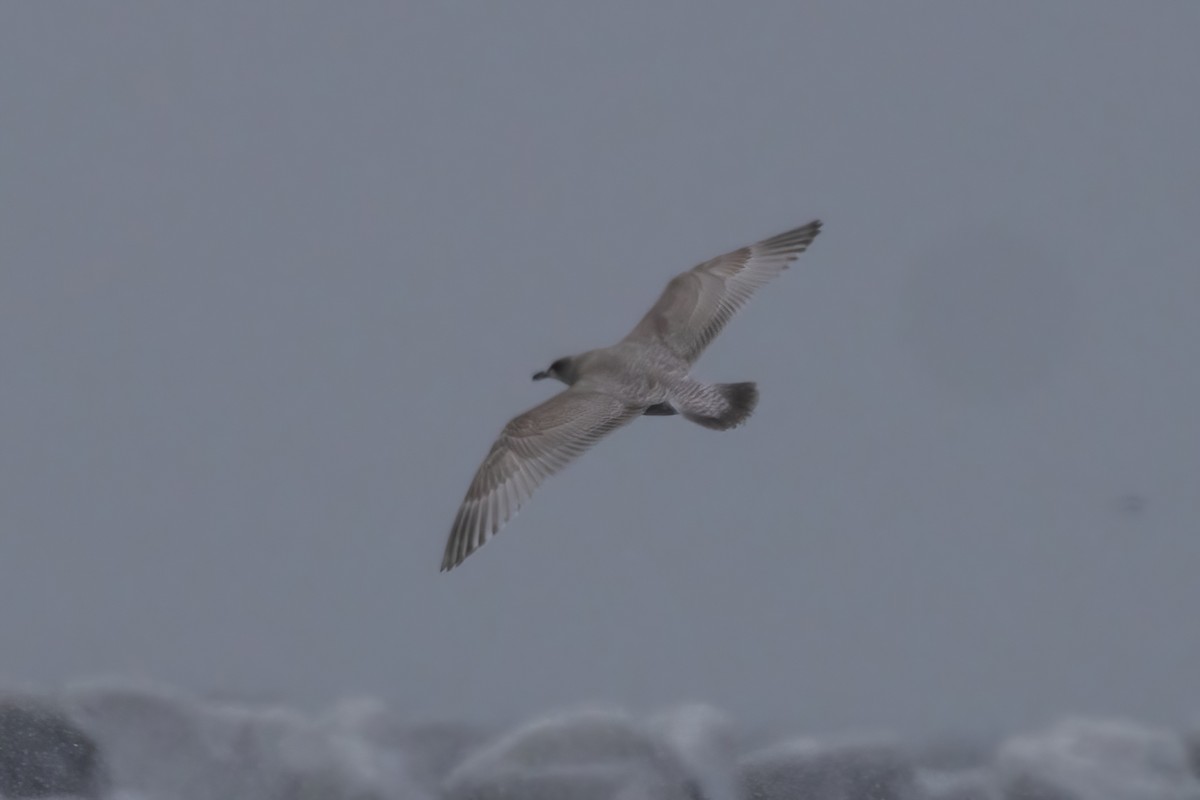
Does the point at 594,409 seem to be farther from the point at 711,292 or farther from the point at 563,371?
the point at 711,292

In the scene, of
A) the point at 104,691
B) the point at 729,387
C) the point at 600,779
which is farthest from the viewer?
the point at 104,691

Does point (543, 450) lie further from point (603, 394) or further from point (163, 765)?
point (163, 765)

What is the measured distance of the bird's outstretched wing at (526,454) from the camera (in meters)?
7.07

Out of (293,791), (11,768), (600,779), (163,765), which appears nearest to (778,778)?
(600,779)

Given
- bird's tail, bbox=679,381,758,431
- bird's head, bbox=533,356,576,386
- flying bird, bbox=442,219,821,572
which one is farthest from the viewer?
bird's head, bbox=533,356,576,386

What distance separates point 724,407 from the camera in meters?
6.88

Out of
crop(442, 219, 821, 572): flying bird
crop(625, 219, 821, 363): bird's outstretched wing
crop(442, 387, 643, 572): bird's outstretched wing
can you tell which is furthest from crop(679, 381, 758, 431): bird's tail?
crop(625, 219, 821, 363): bird's outstretched wing

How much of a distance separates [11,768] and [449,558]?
2.01 m

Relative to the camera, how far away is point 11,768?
24.6 ft

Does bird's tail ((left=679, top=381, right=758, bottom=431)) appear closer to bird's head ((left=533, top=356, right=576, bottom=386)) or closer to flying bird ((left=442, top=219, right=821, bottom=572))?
flying bird ((left=442, top=219, right=821, bottom=572))

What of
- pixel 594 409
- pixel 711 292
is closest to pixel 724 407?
pixel 594 409

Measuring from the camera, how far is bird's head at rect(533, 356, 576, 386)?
7582 millimetres

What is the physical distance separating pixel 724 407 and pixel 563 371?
998mm

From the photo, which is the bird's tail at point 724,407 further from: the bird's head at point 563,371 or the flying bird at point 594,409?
the bird's head at point 563,371
